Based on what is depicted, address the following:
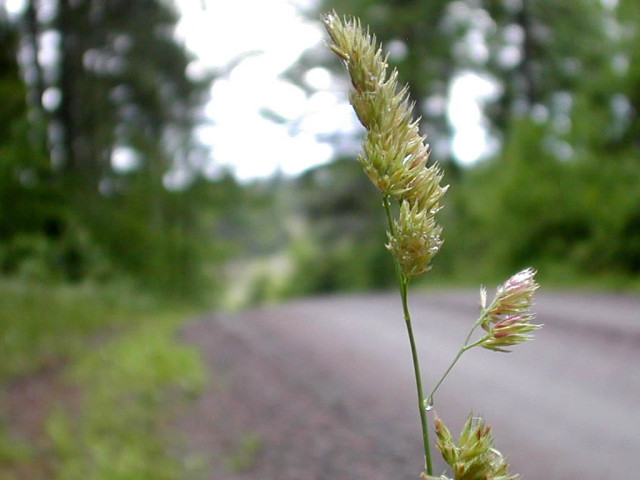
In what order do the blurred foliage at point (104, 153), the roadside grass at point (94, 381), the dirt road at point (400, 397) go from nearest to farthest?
the dirt road at point (400, 397)
the roadside grass at point (94, 381)
the blurred foliage at point (104, 153)

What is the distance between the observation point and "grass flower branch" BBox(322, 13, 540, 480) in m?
0.93

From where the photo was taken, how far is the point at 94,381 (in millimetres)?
9203

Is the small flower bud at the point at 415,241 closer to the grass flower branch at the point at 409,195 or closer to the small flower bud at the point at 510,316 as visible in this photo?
the grass flower branch at the point at 409,195

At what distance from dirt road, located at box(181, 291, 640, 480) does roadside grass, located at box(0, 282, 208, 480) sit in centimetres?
33

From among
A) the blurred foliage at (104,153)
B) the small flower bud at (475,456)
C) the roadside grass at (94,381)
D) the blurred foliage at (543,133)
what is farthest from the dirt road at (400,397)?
the small flower bud at (475,456)

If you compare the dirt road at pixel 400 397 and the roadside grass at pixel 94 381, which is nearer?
the dirt road at pixel 400 397

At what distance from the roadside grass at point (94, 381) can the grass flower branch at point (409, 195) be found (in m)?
4.68

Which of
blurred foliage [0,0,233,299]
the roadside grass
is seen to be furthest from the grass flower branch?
blurred foliage [0,0,233,299]

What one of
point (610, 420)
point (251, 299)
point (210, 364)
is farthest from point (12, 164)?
point (251, 299)

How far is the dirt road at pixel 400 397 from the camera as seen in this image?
563cm

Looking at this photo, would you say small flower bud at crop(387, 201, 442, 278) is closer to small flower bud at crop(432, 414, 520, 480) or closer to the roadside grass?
small flower bud at crop(432, 414, 520, 480)

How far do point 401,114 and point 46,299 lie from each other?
1146cm

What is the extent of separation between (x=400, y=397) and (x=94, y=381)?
343 centimetres

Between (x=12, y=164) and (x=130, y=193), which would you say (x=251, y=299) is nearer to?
(x=130, y=193)
